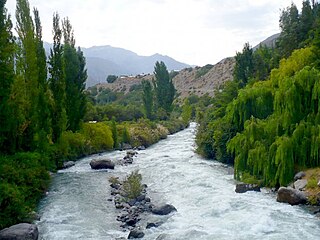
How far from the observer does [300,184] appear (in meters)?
17.9

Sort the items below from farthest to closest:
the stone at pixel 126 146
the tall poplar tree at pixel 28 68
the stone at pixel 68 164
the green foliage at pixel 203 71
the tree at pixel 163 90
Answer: the green foliage at pixel 203 71
the tree at pixel 163 90
the stone at pixel 126 146
the stone at pixel 68 164
the tall poplar tree at pixel 28 68

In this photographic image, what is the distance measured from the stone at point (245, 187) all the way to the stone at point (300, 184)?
7.33ft

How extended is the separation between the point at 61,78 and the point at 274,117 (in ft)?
62.7

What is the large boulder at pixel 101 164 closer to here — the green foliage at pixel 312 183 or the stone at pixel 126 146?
the stone at pixel 126 146

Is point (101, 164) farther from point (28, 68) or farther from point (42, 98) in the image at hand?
point (28, 68)

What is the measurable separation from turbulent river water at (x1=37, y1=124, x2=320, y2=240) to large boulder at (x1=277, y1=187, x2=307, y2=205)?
358 mm

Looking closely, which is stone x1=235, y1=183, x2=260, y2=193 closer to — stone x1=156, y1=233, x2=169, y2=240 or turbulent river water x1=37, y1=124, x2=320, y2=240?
turbulent river water x1=37, y1=124, x2=320, y2=240

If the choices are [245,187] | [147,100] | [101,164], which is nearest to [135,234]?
[245,187]

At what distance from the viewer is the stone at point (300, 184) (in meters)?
17.8

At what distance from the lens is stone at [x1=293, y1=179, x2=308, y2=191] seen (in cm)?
1775

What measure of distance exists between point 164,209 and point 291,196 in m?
5.68

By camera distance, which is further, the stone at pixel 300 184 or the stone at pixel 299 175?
the stone at pixel 299 175

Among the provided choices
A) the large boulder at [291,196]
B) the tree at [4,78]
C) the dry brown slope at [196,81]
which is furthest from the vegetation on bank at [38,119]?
the dry brown slope at [196,81]

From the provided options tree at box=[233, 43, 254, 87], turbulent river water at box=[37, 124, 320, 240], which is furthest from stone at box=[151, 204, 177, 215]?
tree at box=[233, 43, 254, 87]
